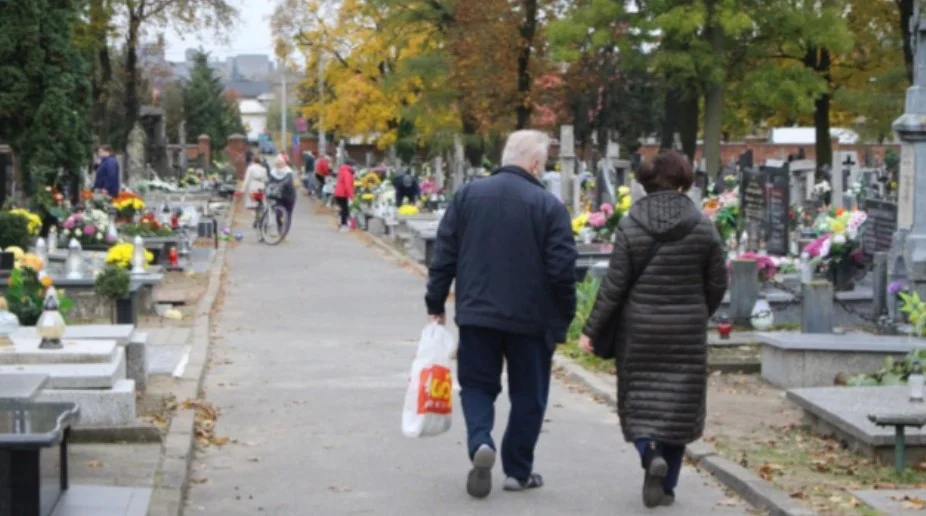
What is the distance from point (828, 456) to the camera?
33.5 feet

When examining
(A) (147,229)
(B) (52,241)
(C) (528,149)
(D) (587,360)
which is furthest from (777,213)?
(C) (528,149)

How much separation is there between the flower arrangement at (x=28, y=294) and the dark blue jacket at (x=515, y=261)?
4.15 metres

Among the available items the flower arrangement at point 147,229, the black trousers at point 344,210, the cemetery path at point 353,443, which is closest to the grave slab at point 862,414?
the cemetery path at point 353,443

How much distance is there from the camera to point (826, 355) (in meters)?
13.0

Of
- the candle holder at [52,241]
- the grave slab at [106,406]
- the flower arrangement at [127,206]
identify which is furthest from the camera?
the flower arrangement at [127,206]

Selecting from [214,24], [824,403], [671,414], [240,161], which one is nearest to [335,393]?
[824,403]

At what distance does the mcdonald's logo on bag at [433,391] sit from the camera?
9180mm

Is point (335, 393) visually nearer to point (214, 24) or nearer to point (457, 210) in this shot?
point (457, 210)

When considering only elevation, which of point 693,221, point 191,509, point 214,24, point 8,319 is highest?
point 214,24

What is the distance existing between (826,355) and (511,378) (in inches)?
177

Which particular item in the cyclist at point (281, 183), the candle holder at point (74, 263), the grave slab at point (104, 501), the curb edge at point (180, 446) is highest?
the cyclist at point (281, 183)

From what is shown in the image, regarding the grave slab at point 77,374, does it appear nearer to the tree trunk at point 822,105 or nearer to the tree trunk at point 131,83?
the tree trunk at point 822,105

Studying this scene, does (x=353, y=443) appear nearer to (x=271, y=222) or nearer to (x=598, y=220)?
(x=598, y=220)

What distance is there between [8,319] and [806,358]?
556 centimetres
